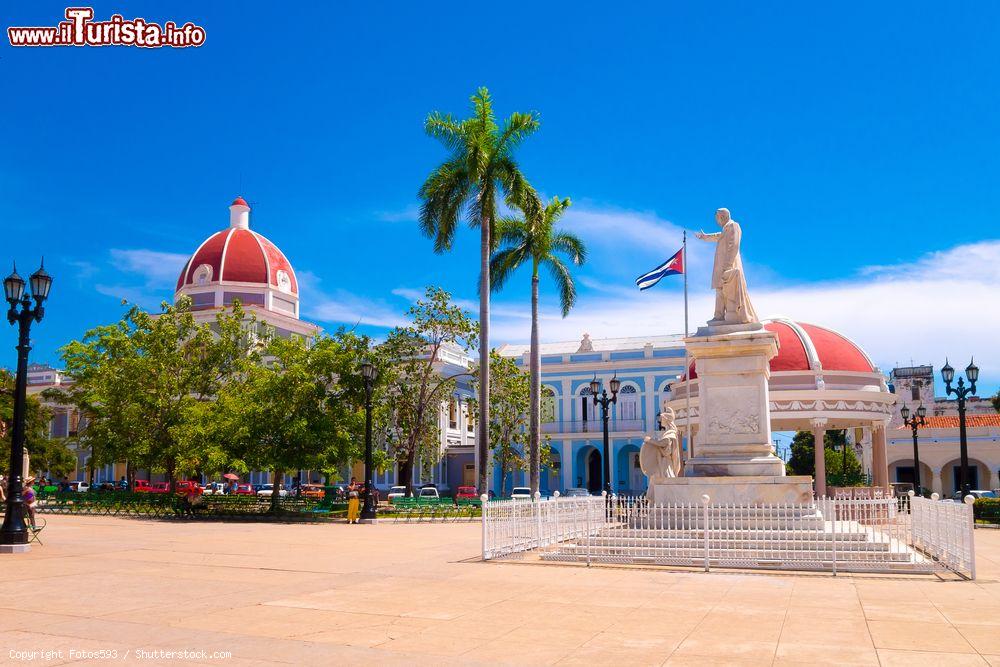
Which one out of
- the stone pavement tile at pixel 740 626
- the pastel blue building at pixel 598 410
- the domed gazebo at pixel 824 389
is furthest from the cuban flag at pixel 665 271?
the pastel blue building at pixel 598 410

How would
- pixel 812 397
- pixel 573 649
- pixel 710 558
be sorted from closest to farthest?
pixel 573 649 → pixel 710 558 → pixel 812 397

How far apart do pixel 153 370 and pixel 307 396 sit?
8.60 m

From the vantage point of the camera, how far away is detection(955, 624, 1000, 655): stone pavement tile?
25.2ft

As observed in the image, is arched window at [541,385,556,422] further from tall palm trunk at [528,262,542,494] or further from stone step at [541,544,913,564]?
stone step at [541,544,913,564]

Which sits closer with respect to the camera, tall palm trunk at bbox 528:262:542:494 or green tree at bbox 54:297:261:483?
tall palm trunk at bbox 528:262:542:494

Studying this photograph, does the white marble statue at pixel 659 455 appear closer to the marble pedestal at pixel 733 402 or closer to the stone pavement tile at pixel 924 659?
the marble pedestal at pixel 733 402

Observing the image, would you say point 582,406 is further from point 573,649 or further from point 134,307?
point 573,649

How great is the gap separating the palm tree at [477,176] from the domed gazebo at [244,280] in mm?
30355

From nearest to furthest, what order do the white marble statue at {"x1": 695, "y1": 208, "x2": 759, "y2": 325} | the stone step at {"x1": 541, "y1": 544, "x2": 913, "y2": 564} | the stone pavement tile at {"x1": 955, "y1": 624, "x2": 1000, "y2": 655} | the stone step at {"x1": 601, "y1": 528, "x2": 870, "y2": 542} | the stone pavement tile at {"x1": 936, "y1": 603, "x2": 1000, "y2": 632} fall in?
the stone pavement tile at {"x1": 955, "y1": 624, "x2": 1000, "y2": 655}, the stone pavement tile at {"x1": 936, "y1": 603, "x2": 1000, "y2": 632}, the stone step at {"x1": 541, "y1": 544, "x2": 913, "y2": 564}, the stone step at {"x1": 601, "y1": 528, "x2": 870, "y2": 542}, the white marble statue at {"x1": 695, "y1": 208, "x2": 759, "y2": 325}

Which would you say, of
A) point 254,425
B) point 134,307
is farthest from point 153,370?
point 254,425

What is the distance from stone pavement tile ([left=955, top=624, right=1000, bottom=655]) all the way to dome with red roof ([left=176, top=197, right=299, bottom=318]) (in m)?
56.3

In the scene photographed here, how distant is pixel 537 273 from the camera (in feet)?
113

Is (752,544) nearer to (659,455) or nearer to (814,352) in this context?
(659,455)

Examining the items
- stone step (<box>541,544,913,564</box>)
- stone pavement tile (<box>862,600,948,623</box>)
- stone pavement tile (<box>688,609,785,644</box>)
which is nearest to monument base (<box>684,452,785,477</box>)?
stone step (<box>541,544,913,564</box>)
